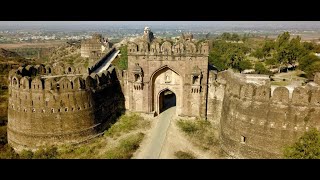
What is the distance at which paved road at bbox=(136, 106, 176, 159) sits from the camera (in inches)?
796

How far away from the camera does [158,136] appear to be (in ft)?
75.4

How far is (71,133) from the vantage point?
71.8 feet

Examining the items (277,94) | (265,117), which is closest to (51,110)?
(265,117)

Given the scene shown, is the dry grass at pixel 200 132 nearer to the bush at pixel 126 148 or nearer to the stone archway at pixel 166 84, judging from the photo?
the stone archway at pixel 166 84

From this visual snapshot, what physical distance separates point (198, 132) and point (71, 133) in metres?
9.14

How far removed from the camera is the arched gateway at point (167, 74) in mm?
24469

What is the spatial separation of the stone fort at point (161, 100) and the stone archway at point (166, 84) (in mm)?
82

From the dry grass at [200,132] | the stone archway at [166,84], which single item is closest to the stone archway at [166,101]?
the stone archway at [166,84]

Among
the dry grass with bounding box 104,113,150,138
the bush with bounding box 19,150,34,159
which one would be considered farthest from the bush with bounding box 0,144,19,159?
the dry grass with bounding box 104,113,150,138

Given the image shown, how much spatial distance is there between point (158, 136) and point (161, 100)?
16.9 ft

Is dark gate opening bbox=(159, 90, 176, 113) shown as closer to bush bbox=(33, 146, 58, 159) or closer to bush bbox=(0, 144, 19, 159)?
bush bbox=(33, 146, 58, 159)

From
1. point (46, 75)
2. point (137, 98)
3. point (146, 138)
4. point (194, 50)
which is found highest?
point (194, 50)
